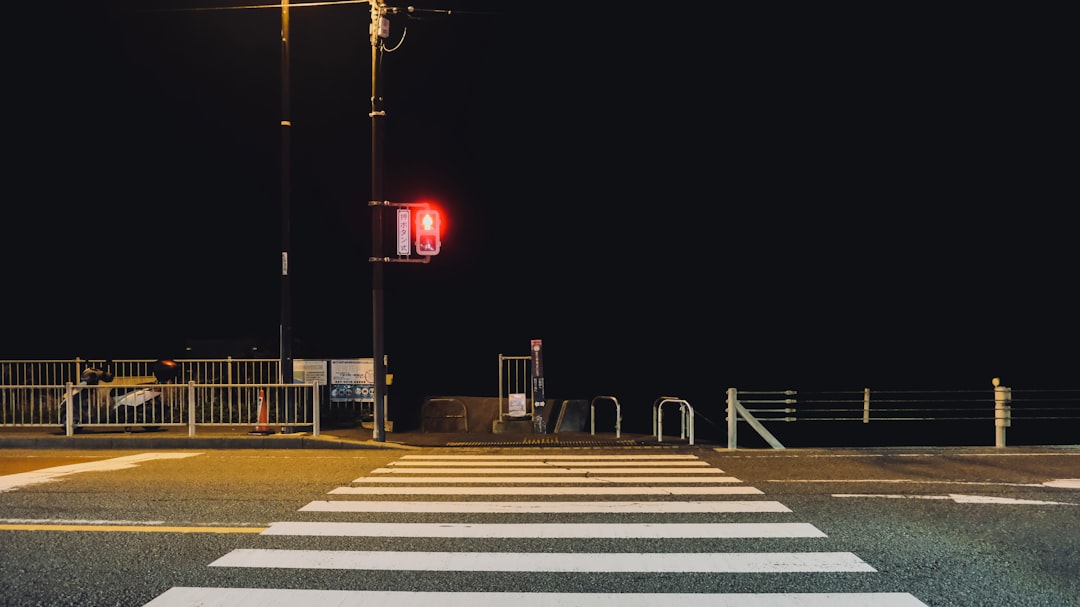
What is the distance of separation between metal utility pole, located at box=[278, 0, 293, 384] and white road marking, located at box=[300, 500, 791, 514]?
23.7 ft

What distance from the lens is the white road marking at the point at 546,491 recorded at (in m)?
8.61

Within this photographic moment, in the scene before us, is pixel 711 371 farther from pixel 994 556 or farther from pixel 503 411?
pixel 994 556

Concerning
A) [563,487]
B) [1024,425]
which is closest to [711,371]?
[1024,425]

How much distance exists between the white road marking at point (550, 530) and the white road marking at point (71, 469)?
4747mm

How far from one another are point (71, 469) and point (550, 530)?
793 cm

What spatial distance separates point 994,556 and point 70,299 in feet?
145

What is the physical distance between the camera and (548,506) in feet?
25.8

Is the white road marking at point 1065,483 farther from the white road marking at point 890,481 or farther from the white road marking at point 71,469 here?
the white road marking at point 71,469

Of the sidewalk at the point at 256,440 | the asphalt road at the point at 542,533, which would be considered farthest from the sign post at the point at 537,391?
the asphalt road at the point at 542,533

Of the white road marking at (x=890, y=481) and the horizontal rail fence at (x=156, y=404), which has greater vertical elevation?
the horizontal rail fence at (x=156, y=404)

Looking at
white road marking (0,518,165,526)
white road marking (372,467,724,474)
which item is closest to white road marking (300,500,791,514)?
white road marking (0,518,165,526)

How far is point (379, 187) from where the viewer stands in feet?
47.4

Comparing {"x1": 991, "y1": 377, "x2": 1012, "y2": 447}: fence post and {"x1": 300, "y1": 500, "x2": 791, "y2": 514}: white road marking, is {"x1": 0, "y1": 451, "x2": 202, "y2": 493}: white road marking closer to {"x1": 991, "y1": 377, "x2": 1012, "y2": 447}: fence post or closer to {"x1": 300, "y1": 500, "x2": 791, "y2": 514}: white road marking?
{"x1": 300, "y1": 500, "x2": 791, "y2": 514}: white road marking

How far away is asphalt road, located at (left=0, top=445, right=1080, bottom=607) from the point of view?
5051 millimetres
